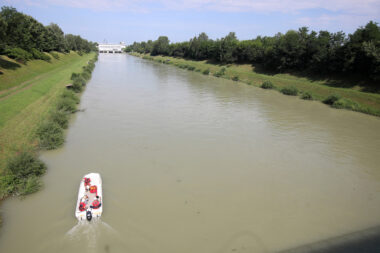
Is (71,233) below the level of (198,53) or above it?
below

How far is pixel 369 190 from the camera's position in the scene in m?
10.5

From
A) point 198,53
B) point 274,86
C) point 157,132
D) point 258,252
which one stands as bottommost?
point 258,252

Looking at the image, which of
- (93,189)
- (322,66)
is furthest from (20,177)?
(322,66)

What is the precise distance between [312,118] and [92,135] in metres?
19.7

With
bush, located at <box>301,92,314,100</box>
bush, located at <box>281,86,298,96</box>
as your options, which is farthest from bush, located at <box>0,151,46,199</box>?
bush, located at <box>281,86,298,96</box>

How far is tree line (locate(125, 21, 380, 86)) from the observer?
2741cm

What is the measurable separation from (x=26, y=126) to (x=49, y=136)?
255 cm

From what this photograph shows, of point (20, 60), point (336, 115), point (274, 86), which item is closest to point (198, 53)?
point (274, 86)

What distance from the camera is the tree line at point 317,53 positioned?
89.9 ft

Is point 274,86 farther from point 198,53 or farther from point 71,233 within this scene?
point 198,53

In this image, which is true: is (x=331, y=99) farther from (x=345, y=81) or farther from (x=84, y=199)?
(x=84, y=199)

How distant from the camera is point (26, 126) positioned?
46.5 feet

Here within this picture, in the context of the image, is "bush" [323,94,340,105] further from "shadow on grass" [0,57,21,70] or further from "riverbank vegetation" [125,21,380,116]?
"shadow on grass" [0,57,21,70]

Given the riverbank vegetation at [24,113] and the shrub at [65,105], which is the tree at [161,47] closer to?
the riverbank vegetation at [24,113]
